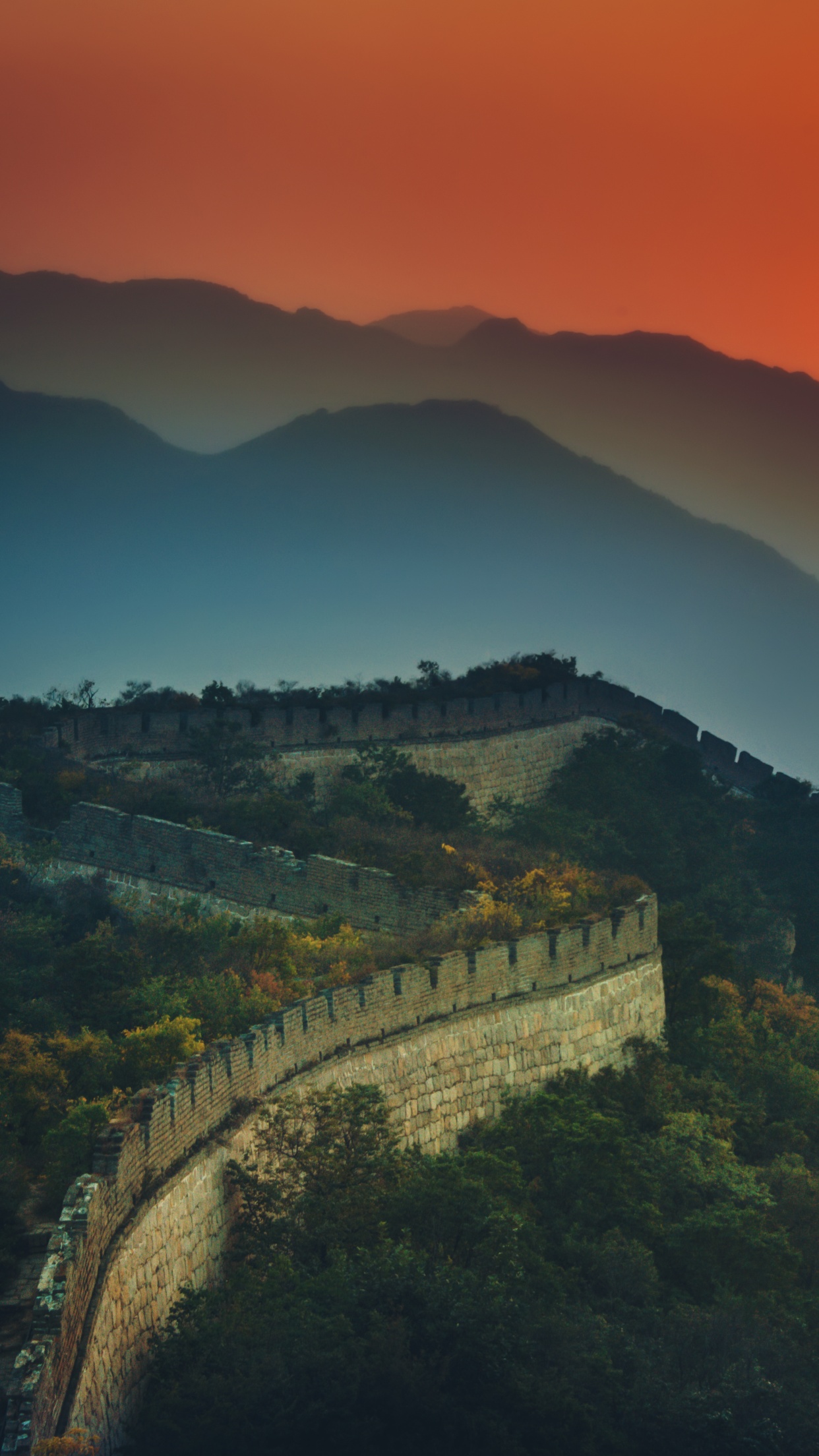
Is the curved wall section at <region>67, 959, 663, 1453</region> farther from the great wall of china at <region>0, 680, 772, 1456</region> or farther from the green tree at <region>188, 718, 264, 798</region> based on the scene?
the green tree at <region>188, 718, 264, 798</region>

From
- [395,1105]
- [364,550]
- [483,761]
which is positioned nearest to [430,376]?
[364,550]

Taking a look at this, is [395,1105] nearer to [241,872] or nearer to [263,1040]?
[263,1040]

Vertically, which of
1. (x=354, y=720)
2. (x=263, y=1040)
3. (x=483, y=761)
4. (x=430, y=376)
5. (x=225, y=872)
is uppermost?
(x=430, y=376)

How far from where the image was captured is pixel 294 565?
214ft

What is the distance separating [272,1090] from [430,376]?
5344 centimetres

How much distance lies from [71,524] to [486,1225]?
52482mm

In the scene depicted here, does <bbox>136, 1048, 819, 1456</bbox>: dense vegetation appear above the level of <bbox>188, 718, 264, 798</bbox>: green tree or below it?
below

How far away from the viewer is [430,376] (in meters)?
65.1

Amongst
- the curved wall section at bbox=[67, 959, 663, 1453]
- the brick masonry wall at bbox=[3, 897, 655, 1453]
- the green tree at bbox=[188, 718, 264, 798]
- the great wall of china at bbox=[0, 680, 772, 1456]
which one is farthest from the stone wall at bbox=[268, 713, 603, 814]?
the curved wall section at bbox=[67, 959, 663, 1453]

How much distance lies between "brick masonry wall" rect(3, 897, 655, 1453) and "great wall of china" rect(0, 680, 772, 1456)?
18 millimetres

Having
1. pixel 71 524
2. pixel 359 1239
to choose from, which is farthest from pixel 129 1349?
pixel 71 524

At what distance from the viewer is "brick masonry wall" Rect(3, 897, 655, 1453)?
943 centimetres

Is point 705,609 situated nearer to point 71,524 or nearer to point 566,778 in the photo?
point 71,524

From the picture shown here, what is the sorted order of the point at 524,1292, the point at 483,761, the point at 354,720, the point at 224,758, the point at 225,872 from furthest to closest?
1. the point at 483,761
2. the point at 354,720
3. the point at 224,758
4. the point at 225,872
5. the point at 524,1292
